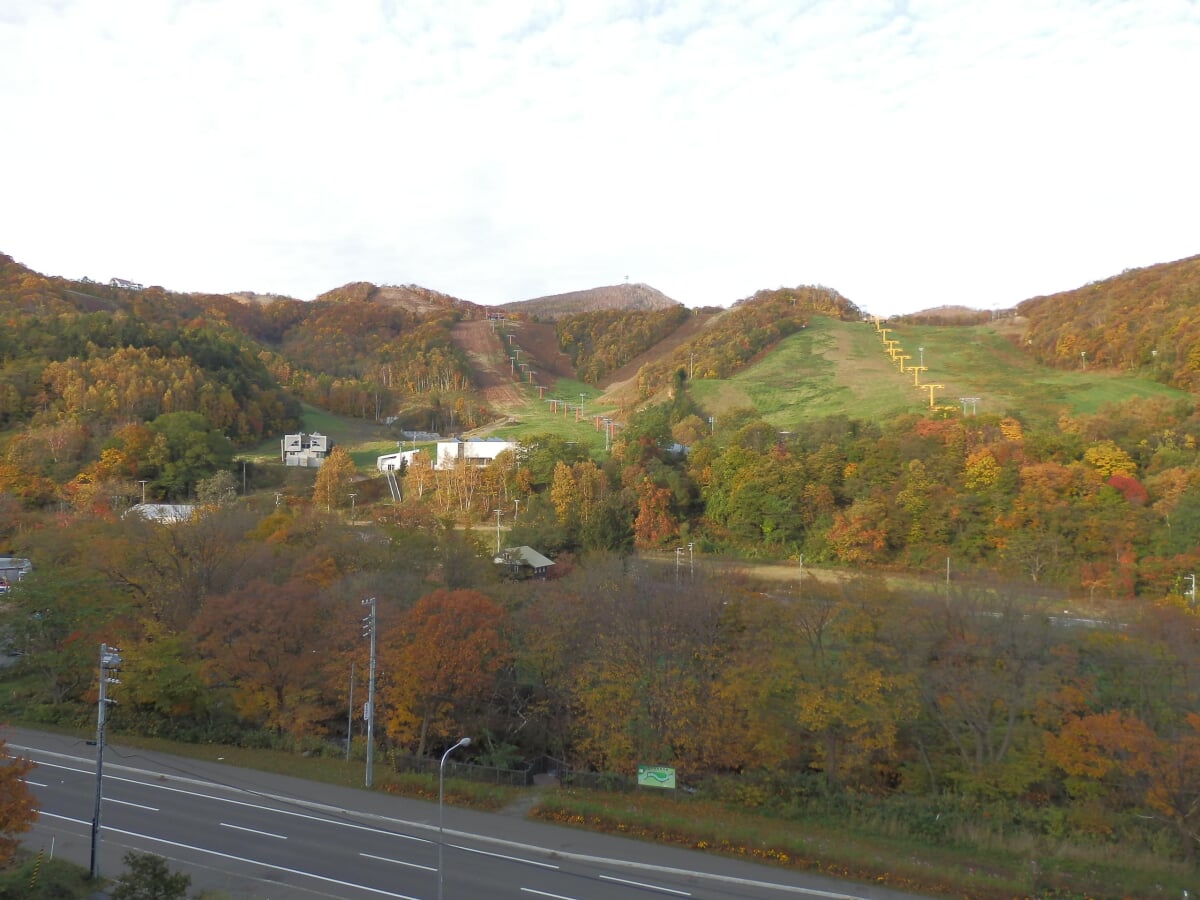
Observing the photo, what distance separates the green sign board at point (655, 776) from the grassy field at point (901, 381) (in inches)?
1323

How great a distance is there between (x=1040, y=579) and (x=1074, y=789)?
54.7ft

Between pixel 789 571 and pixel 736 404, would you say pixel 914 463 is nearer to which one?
pixel 789 571

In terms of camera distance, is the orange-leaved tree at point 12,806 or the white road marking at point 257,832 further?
A: the white road marking at point 257,832

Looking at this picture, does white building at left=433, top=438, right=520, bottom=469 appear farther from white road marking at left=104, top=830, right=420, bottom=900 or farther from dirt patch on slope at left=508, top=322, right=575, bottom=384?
dirt patch on slope at left=508, top=322, right=575, bottom=384

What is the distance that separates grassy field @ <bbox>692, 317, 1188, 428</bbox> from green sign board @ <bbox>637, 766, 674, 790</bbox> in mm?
33600

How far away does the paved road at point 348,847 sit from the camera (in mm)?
12289

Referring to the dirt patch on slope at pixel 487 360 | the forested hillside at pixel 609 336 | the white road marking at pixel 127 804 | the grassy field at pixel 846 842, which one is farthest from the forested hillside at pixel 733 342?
the white road marking at pixel 127 804

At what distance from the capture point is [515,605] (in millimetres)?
23297

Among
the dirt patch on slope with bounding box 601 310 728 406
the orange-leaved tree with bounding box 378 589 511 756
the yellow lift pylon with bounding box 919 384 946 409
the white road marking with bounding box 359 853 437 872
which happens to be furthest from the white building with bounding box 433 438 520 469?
the dirt patch on slope with bounding box 601 310 728 406

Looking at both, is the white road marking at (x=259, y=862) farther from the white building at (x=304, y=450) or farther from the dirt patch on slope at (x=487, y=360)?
the dirt patch on slope at (x=487, y=360)

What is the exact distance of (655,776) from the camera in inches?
647

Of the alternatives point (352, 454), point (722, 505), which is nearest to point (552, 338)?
point (352, 454)

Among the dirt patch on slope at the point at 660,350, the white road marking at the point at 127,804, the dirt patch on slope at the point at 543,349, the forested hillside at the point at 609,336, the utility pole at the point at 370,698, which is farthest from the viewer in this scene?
the dirt patch on slope at the point at 543,349

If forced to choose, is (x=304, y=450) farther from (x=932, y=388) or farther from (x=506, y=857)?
(x=506, y=857)
